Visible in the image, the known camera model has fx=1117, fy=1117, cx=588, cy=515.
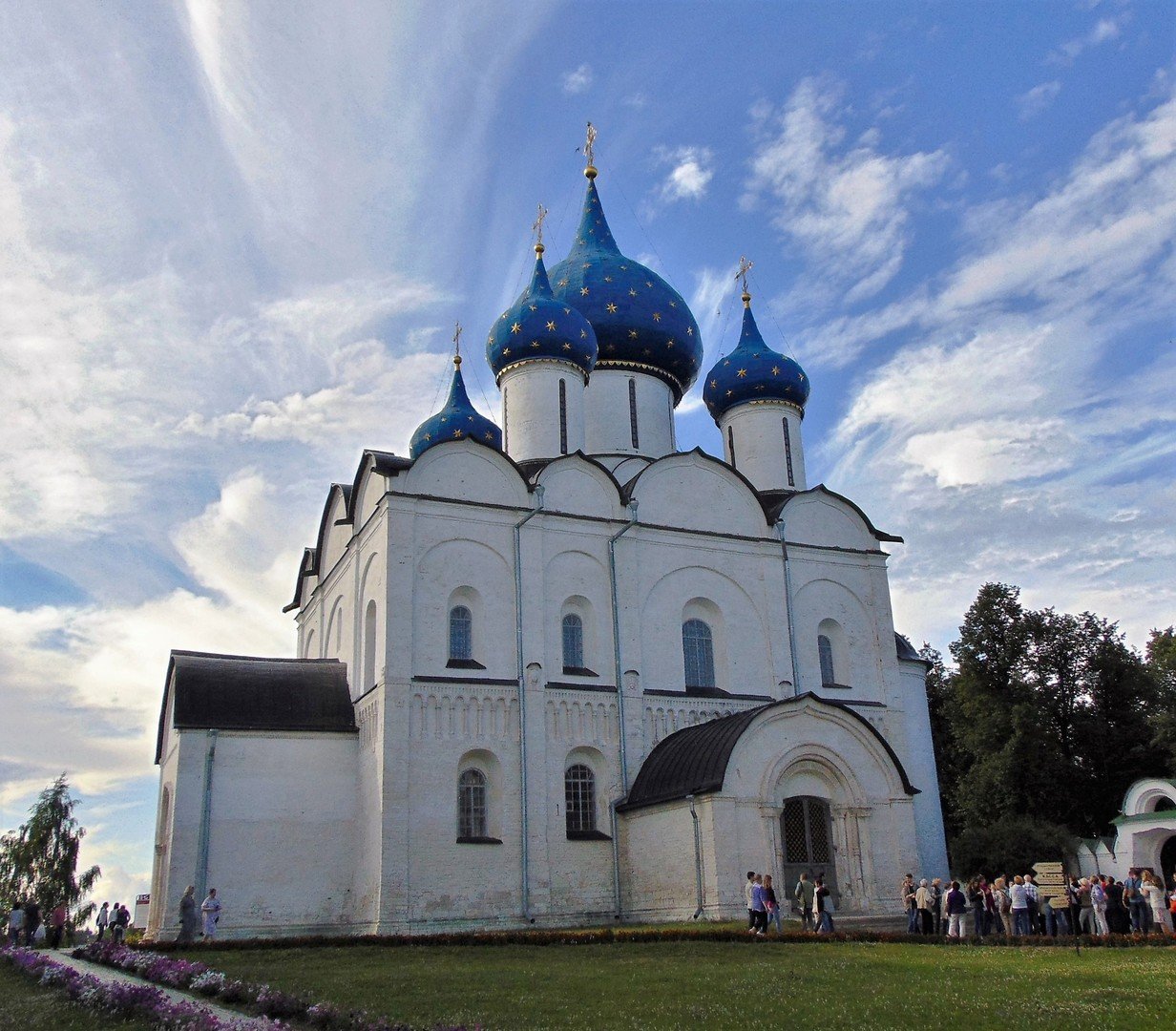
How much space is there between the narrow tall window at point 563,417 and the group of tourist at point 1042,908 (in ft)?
32.9

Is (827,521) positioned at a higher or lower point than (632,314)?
lower

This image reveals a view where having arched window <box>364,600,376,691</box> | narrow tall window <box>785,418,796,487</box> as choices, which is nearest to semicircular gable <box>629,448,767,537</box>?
narrow tall window <box>785,418,796,487</box>

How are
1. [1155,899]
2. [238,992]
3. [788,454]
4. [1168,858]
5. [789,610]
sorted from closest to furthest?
[238,992] < [1155,899] < [789,610] < [788,454] < [1168,858]

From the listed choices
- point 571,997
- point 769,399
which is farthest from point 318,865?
point 769,399

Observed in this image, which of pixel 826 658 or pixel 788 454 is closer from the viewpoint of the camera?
pixel 826 658

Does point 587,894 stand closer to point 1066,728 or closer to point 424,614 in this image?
point 424,614

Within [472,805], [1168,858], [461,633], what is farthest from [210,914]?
[1168,858]

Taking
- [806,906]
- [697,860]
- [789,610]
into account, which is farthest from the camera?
[789,610]

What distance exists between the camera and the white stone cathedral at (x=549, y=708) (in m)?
17.4

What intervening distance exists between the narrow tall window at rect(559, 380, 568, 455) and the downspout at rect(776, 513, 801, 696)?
14.7ft

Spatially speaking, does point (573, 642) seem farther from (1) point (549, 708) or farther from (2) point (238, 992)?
(2) point (238, 992)

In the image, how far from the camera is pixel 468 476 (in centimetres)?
1961

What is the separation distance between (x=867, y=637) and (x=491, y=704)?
824 cm

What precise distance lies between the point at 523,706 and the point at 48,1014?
10575 mm
